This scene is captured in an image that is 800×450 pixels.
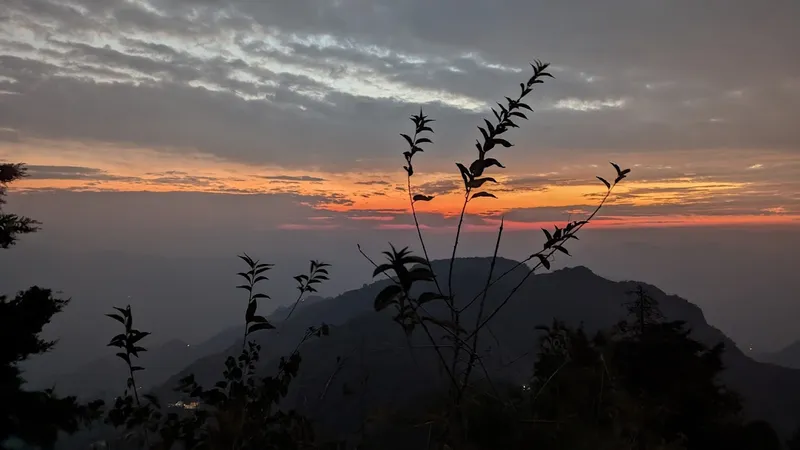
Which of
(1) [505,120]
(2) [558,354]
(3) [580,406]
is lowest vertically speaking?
(2) [558,354]

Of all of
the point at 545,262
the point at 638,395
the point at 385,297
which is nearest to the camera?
the point at 385,297

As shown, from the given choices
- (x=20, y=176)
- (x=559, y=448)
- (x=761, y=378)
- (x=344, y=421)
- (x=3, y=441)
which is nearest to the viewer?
(x=559, y=448)

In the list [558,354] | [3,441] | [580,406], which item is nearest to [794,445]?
[558,354]

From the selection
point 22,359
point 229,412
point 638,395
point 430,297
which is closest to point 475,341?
point 430,297

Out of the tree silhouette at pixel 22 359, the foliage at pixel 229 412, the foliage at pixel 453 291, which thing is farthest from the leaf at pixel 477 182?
the tree silhouette at pixel 22 359

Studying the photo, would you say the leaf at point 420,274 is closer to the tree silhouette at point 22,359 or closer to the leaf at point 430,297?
the leaf at point 430,297

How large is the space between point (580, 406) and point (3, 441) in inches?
568

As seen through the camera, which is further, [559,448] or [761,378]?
[761,378]

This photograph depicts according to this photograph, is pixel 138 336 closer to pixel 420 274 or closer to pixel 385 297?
pixel 385 297

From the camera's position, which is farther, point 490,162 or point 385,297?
point 490,162

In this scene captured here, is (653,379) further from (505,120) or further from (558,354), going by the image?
(505,120)

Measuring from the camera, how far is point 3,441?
37.9 feet

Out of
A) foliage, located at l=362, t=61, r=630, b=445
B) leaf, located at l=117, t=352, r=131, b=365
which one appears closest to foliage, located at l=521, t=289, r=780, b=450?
foliage, located at l=362, t=61, r=630, b=445

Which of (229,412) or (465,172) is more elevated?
(465,172)
